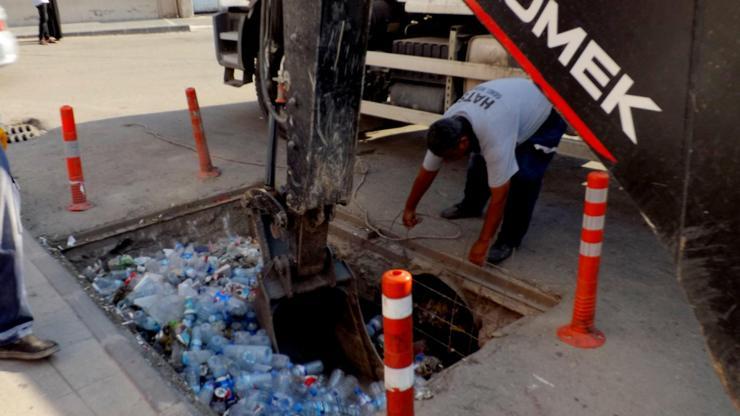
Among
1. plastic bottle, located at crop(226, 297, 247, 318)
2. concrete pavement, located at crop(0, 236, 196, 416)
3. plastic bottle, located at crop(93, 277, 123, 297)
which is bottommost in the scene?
plastic bottle, located at crop(93, 277, 123, 297)

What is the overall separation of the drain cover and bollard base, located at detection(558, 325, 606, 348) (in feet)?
22.2

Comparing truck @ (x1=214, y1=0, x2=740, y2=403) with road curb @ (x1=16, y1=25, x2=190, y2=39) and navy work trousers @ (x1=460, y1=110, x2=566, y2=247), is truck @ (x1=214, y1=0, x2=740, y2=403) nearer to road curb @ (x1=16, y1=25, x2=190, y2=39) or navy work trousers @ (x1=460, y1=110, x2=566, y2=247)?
navy work trousers @ (x1=460, y1=110, x2=566, y2=247)

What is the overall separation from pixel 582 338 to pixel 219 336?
83.9 inches

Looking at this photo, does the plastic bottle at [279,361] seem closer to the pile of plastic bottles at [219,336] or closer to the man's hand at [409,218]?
the pile of plastic bottles at [219,336]

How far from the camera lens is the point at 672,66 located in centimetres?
115

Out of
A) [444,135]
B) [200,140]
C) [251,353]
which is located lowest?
[251,353]

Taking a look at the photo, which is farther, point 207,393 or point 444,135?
point 444,135

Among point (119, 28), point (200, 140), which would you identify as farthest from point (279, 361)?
point (119, 28)

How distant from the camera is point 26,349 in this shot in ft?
10.3

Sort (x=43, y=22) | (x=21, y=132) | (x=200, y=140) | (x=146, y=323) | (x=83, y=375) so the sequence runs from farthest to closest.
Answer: (x=43, y=22), (x=21, y=132), (x=200, y=140), (x=146, y=323), (x=83, y=375)

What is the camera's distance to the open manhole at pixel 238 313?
11.2ft

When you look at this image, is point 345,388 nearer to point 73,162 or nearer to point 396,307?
point 396,307

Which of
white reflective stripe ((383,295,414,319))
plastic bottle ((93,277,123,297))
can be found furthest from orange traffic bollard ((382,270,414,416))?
plastic bottle ((93,277,123,297))

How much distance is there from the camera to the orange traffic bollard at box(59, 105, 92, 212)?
505cm
